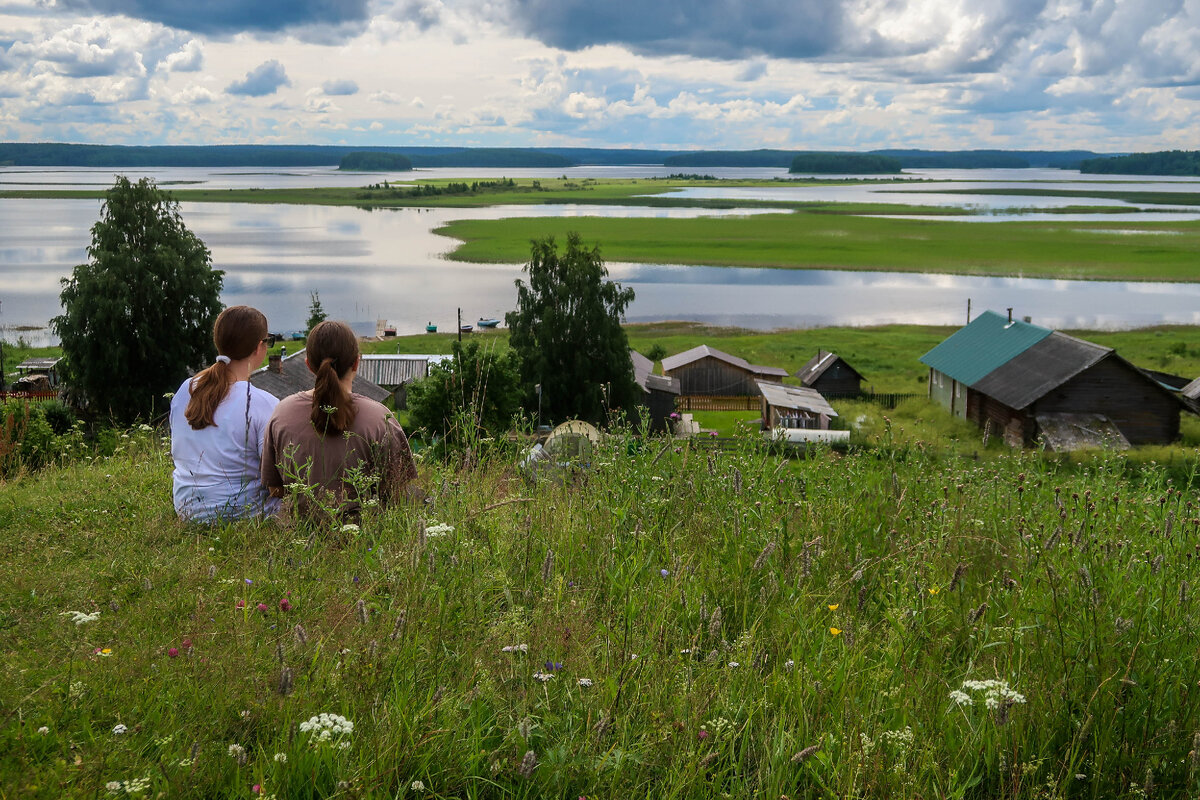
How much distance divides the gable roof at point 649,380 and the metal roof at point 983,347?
1041cm

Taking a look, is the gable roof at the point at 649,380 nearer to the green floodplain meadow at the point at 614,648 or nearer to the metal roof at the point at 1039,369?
the metal roof at the point at 1039,369

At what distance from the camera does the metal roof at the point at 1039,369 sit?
3003cm

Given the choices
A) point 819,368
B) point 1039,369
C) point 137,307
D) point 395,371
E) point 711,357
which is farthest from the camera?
point 711,357

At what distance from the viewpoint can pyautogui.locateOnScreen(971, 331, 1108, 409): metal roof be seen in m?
30.0

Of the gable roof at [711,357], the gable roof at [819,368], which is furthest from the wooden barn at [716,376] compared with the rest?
the gable roof at [819,368]

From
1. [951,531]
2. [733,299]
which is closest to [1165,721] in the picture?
[951,531]

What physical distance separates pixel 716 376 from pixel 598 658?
3953 cm

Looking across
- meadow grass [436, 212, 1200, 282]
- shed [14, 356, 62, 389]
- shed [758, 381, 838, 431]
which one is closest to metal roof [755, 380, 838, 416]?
shed [758, 381, 838, 431]

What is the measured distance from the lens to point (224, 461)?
4.45 meters

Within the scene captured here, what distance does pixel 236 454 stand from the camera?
4500mm

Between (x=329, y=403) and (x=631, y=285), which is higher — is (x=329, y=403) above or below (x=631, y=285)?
above

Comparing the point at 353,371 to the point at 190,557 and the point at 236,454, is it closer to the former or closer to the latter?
the point at 236,454

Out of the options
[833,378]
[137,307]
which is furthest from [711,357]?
[137,307]

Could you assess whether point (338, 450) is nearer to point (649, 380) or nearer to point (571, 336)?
point (571, 336)
